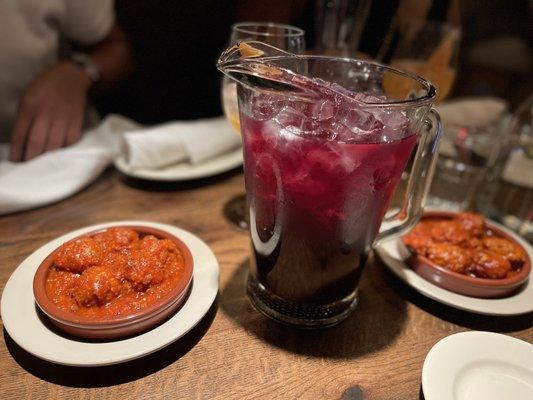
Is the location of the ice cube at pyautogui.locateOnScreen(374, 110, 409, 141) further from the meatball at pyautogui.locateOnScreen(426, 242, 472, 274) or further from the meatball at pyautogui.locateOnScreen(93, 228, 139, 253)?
the meatball at pyautogui.locateOnScreen(93, 228, 139, 253)

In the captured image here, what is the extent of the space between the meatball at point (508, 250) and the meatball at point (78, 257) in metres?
0.77

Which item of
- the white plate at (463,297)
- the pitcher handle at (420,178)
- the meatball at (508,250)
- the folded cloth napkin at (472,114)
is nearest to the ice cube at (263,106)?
the pitcher handle at (420,178)

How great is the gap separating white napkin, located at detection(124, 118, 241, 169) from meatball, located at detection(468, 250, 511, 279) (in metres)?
0.81

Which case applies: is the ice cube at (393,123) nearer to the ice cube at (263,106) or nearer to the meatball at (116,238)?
the ice cube at (263,106)

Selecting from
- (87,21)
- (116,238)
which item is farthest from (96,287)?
(87,21)

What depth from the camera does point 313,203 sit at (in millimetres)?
635

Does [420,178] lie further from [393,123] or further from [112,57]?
[112,57]

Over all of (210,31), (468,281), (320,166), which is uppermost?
(320,166)

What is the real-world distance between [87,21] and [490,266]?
1.61 m

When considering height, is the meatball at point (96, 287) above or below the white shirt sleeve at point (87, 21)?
below

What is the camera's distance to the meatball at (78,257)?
661 mm

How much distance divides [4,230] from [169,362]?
560 millimetres

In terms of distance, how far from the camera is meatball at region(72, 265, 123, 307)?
0.61 metres

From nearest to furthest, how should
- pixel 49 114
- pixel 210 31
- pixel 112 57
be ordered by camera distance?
pixel 49 114 < pixel 112 57 < pixel 210 31
